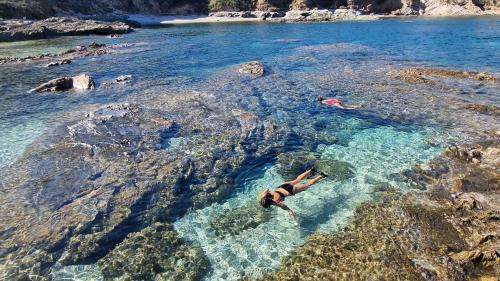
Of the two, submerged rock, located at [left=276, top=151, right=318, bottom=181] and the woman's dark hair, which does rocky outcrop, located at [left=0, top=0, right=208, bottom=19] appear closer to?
submerged rock, located at [left=276, top=151, right=318, bottom=181]

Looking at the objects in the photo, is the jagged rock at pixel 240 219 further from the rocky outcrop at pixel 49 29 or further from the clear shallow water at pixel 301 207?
the rocky outcrop at pixel 49 29

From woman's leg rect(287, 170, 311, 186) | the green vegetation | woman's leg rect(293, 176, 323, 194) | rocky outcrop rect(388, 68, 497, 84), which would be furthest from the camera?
the green vegetation

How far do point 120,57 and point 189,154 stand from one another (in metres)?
26.8

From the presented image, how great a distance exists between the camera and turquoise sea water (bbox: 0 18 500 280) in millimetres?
9461

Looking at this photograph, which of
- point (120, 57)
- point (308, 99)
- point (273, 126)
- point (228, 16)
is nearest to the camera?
point (273, 126)

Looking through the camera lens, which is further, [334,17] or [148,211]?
[334,17]

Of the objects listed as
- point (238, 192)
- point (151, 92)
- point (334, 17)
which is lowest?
point (238, 192)

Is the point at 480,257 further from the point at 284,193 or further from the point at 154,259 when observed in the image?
the point at 154,259

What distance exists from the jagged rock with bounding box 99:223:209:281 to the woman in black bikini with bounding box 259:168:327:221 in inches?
102

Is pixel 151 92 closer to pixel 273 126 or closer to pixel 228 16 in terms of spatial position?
pixel 273 126

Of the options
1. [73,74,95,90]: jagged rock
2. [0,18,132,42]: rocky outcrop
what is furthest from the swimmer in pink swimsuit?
Answer: [0,18,132,42]: rocky outcrop

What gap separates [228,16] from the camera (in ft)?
325

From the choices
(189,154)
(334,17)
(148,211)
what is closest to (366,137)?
(189,154)

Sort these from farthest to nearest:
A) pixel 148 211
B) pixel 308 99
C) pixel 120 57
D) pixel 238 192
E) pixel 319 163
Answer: pixel 120 57
pixel 308 99
pixel 319 163
pixel 238 192
pixel 148 211
